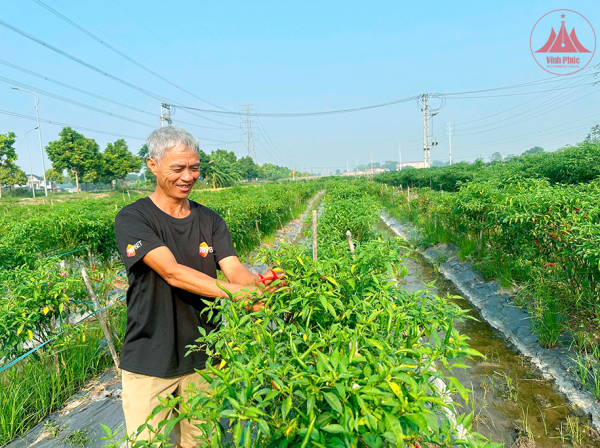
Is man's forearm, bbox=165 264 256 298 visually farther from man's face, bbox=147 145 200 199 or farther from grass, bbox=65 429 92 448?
grass, bbox=65 429 92 448

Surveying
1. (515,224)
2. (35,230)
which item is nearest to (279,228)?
(35,230)

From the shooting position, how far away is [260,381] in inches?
44.0

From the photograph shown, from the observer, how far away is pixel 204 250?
212cm

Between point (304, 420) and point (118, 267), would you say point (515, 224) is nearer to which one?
point (304, 420)

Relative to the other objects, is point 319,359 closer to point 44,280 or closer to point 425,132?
point 44,280

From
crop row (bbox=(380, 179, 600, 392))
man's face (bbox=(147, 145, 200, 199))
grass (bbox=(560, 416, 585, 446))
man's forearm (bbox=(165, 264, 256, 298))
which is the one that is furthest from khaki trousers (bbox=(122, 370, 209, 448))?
crop row (bbox=(380, 179, 600, 392))

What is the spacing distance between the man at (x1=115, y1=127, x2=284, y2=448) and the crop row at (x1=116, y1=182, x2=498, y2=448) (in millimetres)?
327

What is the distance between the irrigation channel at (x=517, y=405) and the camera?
3.26m

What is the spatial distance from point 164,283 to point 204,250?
12.3 inches

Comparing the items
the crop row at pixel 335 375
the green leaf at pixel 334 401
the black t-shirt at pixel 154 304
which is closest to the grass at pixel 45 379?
the black t-shirt at pixel 154 304

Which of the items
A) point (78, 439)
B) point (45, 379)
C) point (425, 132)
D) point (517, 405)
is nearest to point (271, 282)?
point (78, 439)

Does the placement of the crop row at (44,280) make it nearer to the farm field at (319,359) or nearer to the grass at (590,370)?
the farm field at (319,359)

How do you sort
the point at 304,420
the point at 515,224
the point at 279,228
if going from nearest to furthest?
the point at 304,420 → the point at 515,224 → the point at 279,228

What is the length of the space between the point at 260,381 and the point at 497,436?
335cm
